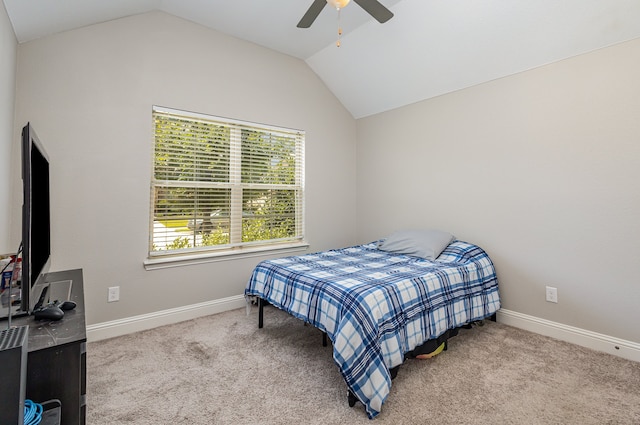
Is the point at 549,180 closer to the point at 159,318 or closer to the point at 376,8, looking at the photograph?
the point at 376,8

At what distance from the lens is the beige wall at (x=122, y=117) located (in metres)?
2.35

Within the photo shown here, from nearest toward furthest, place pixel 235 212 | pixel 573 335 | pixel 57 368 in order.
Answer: pixel 57 368 → pixel 573 335 → pixel 235 212

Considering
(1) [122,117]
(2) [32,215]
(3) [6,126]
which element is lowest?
(2) [32,215]

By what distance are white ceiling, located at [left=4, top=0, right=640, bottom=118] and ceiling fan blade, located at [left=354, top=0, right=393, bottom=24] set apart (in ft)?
2.29

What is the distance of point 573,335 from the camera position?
98.6 inches

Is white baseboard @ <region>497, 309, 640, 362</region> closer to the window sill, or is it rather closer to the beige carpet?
the beige carpet

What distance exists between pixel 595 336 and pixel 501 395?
1.21 m

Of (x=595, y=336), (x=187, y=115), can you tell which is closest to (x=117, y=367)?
(x=187, y=115)

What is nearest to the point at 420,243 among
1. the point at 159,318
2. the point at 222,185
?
the point at 222,185

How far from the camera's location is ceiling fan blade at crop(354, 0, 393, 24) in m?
2.05

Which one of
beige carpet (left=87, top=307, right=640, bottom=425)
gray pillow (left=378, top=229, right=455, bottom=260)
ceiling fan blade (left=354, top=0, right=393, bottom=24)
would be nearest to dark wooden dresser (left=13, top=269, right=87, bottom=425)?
beige carpet (left=87, top=307, right=640, bottom=425)

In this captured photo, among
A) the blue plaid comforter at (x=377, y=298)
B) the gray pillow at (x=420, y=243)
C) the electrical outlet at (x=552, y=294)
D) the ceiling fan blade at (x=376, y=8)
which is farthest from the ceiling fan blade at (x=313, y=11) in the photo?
the electrical outlet at (x=552, y=294)

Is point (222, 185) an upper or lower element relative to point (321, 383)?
upper

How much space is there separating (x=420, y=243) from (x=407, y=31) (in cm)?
202
